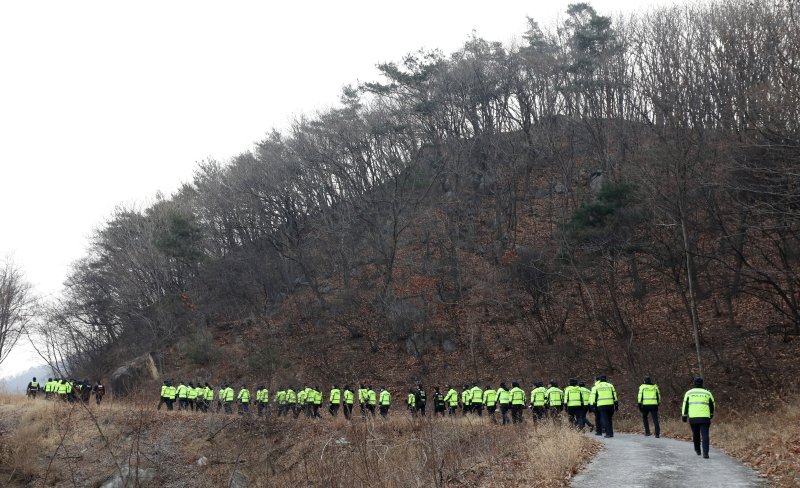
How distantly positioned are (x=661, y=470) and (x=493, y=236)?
34745 mm

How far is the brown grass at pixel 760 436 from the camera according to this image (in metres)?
11.3

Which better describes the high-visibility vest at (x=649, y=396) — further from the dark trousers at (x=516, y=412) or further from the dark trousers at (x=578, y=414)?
the dark trousers at (x=516, y=412)

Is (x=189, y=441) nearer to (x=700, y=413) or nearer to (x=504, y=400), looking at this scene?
(x=504, y=400)

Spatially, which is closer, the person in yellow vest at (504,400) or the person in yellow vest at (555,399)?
the person in yellow vest at (555,399)

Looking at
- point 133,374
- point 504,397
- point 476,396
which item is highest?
point 133,374

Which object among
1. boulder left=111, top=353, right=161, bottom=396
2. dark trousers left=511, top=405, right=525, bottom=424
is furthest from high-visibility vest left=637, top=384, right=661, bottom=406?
boulder left=111, top=353, right=161, bottom=396

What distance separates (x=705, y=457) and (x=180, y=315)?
4446 centimetres

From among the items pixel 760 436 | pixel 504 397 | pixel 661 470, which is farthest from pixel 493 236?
pixel 661 470

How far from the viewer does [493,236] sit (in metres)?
46.4

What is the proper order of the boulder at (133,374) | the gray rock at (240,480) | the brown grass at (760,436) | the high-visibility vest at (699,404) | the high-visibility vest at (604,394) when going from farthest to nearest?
the boulder at (133,374) → the gray rock at (240,480) → the high-visibility vest at (604,394) → the high-visibility vest at (699,404) → the brown grass at (760,436)

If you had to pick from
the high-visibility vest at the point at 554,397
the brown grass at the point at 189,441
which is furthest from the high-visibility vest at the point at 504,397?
the high-visibility vest at the point at 554,397

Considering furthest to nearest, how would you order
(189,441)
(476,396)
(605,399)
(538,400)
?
(189,441)
(476,396)
(538,400)
(605,399)

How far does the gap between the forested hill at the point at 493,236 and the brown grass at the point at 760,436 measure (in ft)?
13.6

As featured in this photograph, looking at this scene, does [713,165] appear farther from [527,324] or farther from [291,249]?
[291,249]
